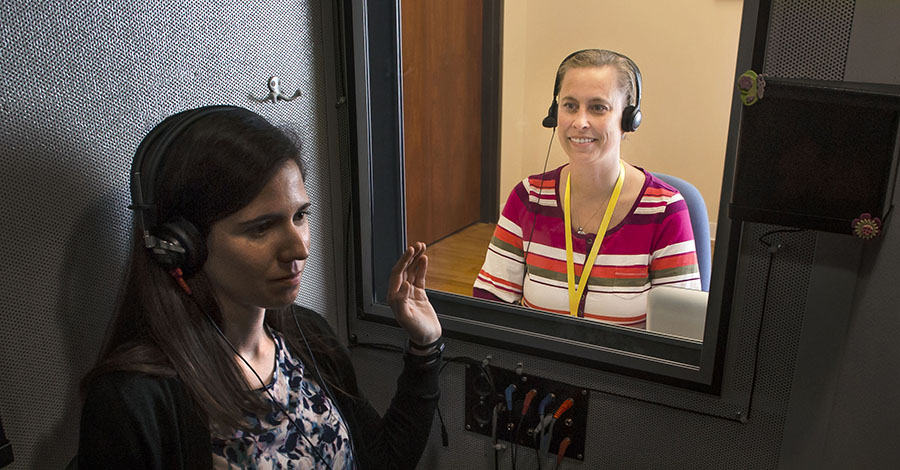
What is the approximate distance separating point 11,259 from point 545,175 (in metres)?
0.84

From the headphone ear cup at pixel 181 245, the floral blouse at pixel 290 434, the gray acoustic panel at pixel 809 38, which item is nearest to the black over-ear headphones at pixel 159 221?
the headphone ear cup at pixel 181 245

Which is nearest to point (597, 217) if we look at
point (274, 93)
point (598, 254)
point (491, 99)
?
point (598, 254)

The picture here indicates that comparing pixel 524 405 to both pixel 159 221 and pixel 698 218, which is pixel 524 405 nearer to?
pixel 698 218

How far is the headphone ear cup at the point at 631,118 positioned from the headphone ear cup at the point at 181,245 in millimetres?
696

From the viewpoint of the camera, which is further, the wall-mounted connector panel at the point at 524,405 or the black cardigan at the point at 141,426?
the wall-mounted connector panel at the point at 524,405

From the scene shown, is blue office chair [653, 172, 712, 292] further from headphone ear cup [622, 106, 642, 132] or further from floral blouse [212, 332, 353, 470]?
floral blouse [212, 332, 353, 470]

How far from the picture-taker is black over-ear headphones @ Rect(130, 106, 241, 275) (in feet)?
2.85

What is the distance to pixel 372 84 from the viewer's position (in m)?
1.34

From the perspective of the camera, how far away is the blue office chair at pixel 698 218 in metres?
1.13

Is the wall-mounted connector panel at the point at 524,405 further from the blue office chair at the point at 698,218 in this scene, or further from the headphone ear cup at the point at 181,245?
the headphone ear cup at the point at 181,245

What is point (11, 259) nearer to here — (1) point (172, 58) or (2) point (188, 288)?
(2) point (188, 288)

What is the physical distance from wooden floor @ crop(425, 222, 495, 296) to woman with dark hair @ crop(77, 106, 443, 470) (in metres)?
0.43

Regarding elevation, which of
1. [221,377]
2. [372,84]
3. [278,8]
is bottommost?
[221,377]

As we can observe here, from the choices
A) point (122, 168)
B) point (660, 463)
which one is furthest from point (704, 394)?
point (122, 168)
